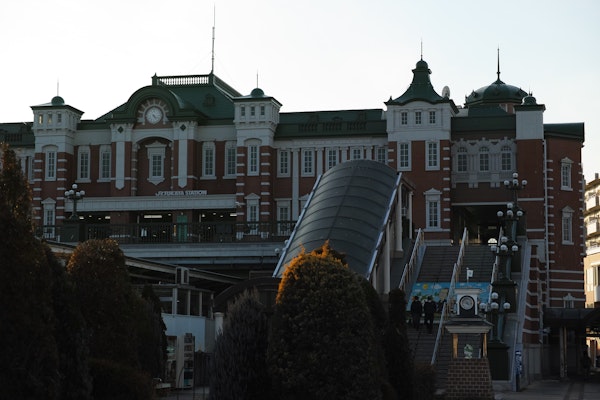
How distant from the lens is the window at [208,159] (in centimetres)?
6269

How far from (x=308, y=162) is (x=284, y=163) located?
1.47 metres

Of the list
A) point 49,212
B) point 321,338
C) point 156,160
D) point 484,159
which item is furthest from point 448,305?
point 49,212

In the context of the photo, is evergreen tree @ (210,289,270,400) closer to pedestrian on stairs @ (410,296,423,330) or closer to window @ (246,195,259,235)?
pedestrian on stairs @ (410,296,423,330)

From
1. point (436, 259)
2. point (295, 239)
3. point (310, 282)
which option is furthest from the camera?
point (436, 259)

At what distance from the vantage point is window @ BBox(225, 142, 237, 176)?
62.3m

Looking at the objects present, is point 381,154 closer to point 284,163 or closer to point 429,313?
point 284,163

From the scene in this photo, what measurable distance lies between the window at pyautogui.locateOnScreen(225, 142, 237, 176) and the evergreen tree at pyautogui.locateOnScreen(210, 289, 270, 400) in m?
42.0

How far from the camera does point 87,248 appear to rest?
18500 mm

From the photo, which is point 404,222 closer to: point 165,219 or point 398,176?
point 398,176

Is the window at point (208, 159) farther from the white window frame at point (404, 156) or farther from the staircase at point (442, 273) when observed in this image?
the staircase at point (442, 273)

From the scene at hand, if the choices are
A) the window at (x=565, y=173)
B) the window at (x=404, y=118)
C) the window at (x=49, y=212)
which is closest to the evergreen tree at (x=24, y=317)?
the window at (x=404, y=118)

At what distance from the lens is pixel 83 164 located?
211 feet

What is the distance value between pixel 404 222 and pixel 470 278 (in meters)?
6.99

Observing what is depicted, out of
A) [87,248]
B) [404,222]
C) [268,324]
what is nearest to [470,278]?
[404,222]
